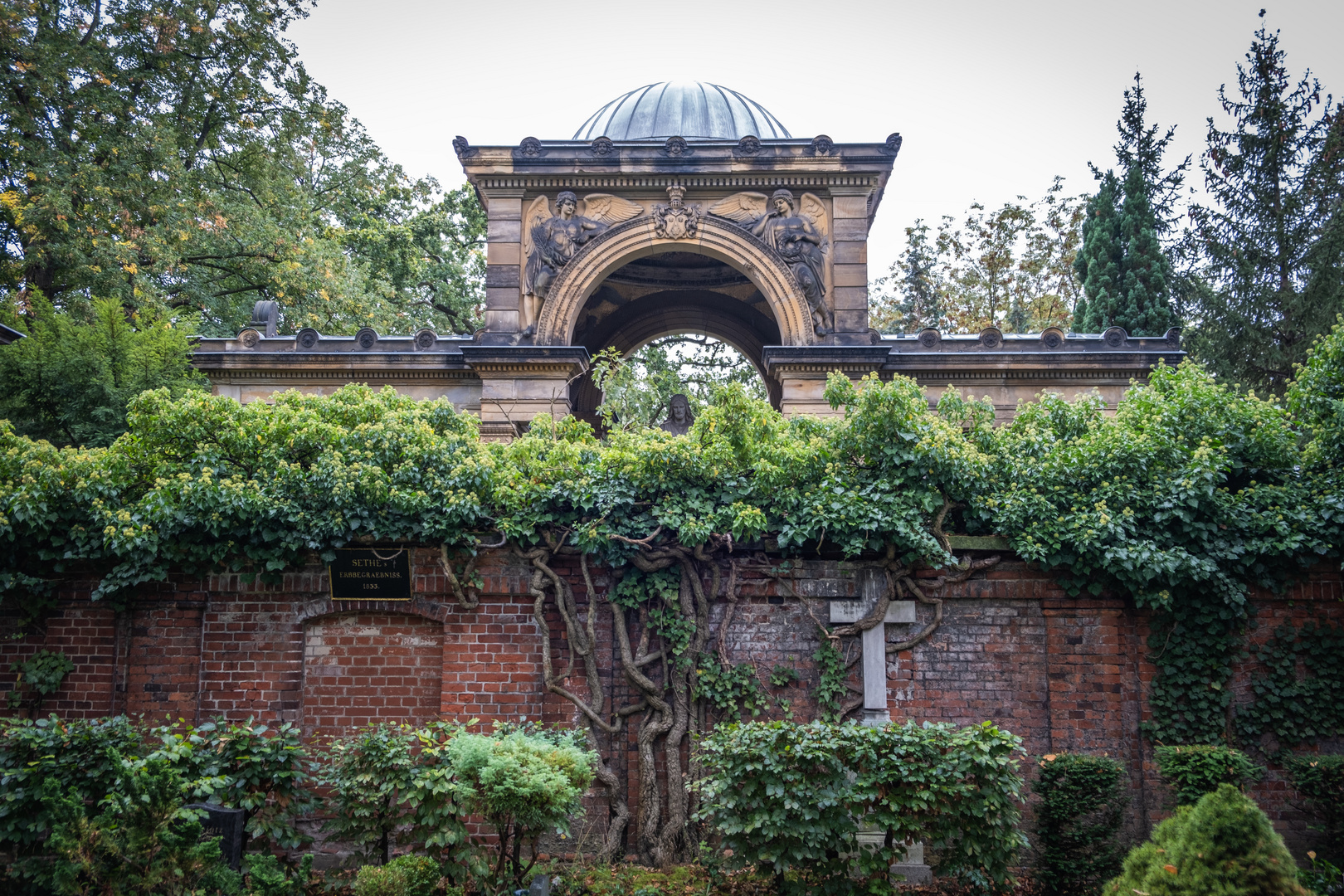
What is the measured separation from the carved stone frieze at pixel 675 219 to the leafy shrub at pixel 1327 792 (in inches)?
400

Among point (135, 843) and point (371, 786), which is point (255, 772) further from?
point (135, 843)

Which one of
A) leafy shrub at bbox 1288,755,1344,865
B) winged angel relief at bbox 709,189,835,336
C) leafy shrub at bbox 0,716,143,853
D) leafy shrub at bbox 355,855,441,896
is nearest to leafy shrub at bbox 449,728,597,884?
leafy shrub at bbox 355,855,441,896

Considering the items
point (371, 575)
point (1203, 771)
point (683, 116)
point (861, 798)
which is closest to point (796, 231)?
point (683, 116)

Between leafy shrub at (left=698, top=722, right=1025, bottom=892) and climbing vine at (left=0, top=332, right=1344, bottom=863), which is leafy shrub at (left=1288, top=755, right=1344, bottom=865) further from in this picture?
leafy shrub at (left=698, top=722, right=1025, bottom=892)

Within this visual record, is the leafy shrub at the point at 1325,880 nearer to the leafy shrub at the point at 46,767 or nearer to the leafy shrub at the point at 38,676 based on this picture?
the leafy shrub at the point at 46,767

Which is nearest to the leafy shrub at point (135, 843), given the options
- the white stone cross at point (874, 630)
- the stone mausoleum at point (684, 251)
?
the white stone cross at point (874, 630)

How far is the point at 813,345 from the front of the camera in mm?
13812

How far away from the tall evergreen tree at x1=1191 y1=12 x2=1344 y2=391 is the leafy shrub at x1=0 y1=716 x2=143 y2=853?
1796 cm

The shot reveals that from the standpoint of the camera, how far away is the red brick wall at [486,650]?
823 cm

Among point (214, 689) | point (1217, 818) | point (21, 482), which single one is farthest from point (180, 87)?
point (1217, 818)

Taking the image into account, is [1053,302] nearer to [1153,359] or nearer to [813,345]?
[1153,359]

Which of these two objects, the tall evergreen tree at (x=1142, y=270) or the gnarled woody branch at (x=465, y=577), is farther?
the tall evergreen tree at (x=1142, y=270)

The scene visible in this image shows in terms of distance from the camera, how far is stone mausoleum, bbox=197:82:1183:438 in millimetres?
14094

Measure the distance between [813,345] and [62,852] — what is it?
1070 cm
